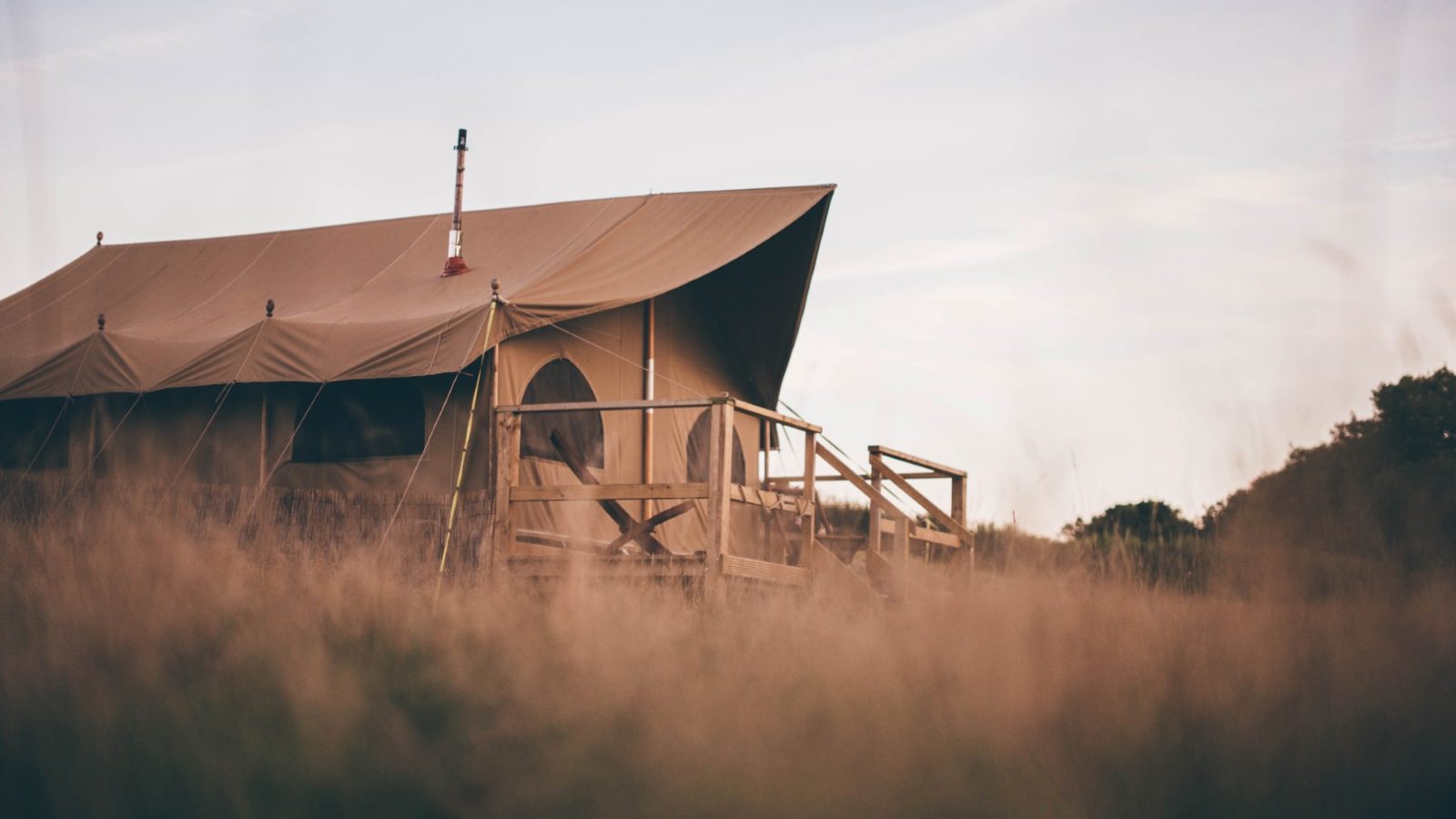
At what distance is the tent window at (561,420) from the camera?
997 centimetres

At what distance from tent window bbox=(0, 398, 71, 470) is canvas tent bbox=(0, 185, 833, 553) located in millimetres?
20

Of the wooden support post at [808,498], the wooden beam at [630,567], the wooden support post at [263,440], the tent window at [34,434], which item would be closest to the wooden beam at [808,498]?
the wooden support post at [808,498]

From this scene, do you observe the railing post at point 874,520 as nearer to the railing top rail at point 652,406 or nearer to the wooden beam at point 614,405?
the railing top rail at point 652,406

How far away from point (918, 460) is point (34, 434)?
22.8ft

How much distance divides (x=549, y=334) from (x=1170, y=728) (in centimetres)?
655

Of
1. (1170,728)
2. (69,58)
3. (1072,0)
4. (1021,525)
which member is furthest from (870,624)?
(69,58)

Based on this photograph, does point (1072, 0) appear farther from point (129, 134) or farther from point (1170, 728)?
point (129, 134)

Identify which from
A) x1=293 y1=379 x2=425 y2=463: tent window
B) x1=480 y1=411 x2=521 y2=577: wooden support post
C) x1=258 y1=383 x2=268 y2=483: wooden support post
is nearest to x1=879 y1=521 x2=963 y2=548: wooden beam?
x1=480 y1=411 x2=521 y2=577: wooden support post

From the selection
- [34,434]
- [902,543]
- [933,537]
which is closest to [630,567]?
[902,543]

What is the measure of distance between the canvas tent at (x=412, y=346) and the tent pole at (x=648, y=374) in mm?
25

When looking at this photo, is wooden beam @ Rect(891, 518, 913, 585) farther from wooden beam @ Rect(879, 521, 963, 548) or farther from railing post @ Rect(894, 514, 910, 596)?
wooden beam @ Rect(879, 521, 963, 548)

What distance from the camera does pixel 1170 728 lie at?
4469 millimetres

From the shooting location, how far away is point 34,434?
11.5m

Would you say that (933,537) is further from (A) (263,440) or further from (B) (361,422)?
(A) (263,440)
